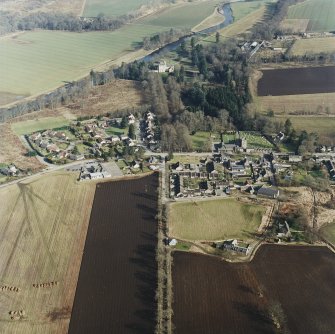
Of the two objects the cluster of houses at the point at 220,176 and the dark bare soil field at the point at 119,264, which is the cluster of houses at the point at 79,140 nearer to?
the dark bare soil field at the point at 119,264

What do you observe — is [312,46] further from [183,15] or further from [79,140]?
→ [79,140]

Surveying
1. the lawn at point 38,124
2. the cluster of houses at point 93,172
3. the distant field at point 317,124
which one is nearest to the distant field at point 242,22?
the distant field at point 317,124

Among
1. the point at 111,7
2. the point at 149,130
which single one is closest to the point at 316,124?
the point at 149,130

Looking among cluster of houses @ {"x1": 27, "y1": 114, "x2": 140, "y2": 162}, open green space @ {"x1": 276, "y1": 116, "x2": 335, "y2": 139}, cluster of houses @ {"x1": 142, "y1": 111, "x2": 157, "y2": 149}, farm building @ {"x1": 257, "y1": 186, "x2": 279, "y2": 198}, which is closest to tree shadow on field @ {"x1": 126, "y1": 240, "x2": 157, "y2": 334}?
farm building @ {"x1": 257, "y1": 186, "x2": 279, "y2": 198}

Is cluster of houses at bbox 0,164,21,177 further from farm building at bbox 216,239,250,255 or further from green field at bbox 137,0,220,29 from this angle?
green field at bbox 137,0,220,29

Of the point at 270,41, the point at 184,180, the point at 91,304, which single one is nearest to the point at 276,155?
the point at 184,180
